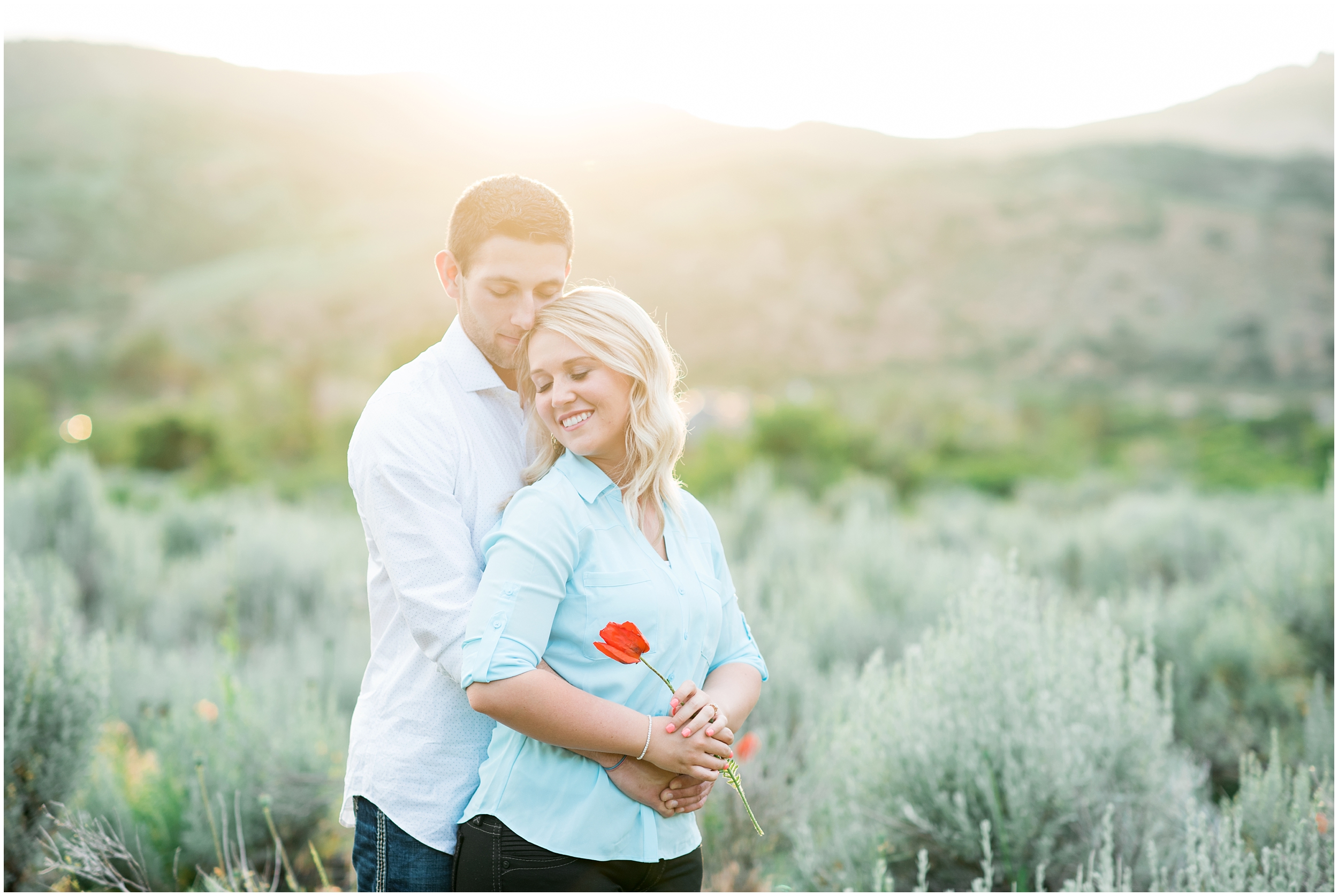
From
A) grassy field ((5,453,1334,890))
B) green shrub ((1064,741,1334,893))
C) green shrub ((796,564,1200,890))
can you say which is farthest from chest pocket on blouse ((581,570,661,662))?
green shrub ((796,564,1200,890))

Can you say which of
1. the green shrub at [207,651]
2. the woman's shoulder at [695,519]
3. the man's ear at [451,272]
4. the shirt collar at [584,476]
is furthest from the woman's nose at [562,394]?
the green shrub at [207,651]

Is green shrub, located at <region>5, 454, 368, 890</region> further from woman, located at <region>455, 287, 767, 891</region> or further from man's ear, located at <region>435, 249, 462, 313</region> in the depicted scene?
man's ear, located at <region>435, 249, 462, 313</region>

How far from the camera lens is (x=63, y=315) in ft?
176

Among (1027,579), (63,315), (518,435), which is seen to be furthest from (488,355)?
(63,315)

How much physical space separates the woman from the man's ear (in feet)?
1.16

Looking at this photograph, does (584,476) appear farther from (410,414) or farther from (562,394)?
(410,414)

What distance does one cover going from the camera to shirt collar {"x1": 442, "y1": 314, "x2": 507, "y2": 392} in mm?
2092

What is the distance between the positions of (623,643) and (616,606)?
0.50 feet

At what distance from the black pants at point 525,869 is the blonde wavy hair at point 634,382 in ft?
2.35

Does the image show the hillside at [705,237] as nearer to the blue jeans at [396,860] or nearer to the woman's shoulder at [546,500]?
the blue jeans at [396,860]

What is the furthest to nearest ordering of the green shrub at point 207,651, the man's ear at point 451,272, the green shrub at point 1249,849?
1. the green shrub at point 207,651
2. the green shrub at point 1249,849
3. the man's ear at point 451,272

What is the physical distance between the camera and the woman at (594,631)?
169cm

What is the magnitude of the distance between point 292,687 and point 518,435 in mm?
3127

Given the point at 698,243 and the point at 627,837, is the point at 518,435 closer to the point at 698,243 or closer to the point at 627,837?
the point at 627,837
